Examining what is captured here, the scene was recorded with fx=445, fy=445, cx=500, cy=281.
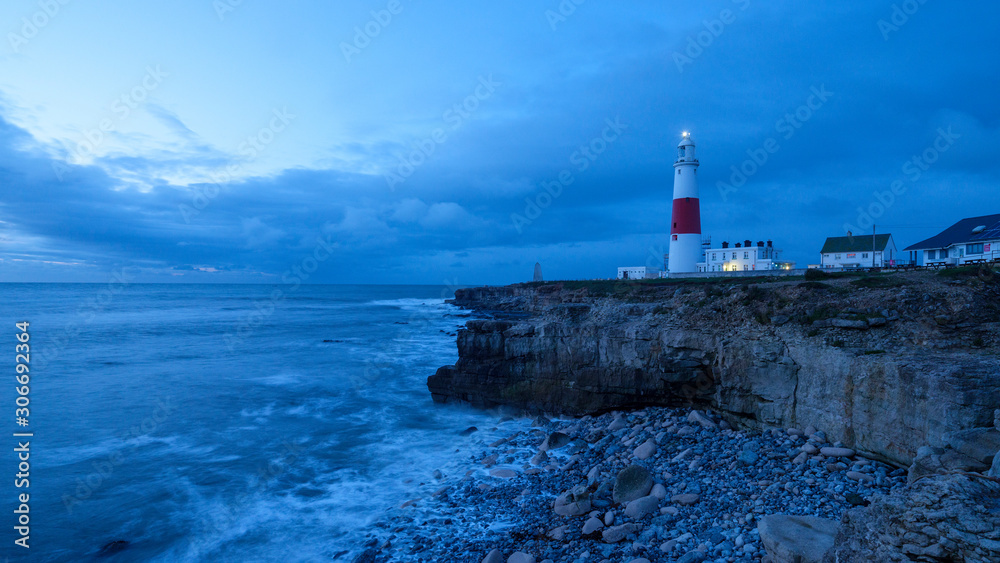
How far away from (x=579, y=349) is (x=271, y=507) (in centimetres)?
1024

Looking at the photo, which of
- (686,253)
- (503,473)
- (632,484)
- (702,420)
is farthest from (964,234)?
(503,473)

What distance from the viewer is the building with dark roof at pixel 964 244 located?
27.8 m

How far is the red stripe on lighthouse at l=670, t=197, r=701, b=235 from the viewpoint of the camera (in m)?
34.3

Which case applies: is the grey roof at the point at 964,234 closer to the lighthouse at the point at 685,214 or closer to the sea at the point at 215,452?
the lighthouse at the point at 685,214

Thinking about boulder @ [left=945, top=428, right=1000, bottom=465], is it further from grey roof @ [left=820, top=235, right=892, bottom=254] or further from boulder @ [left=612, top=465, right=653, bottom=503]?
grey roof @ [left=820, top=235, right=892, bottom=254]

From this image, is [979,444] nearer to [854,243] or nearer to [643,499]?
[643,499]

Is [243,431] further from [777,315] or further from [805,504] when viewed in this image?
[777,315]

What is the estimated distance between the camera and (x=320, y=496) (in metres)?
11.3

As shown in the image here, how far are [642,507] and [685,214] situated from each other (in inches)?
1194

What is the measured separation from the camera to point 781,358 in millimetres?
11594

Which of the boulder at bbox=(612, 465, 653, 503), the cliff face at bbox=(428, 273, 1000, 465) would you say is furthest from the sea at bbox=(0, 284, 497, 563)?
the boulder at bbox=(612, 465, 653, 503)

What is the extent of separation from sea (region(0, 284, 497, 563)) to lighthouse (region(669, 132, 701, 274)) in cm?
2068

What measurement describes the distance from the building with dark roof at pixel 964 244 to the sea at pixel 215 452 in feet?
107

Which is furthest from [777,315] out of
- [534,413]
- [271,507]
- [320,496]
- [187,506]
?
[187,506]
